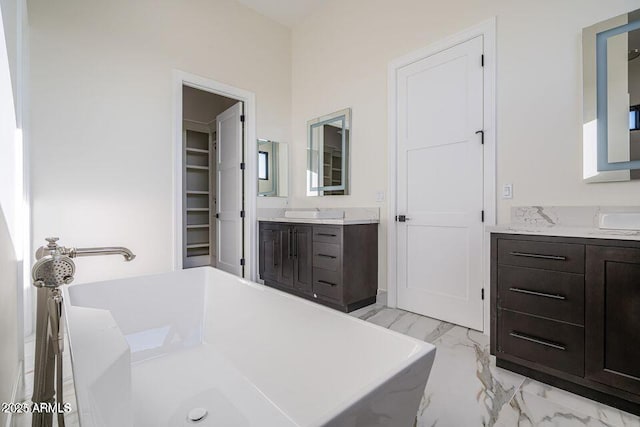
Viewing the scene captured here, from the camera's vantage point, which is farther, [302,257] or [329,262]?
[302,257]

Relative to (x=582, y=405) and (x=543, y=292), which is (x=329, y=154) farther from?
(x=582, y=405)

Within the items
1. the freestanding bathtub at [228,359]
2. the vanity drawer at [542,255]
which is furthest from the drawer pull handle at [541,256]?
the freestanding bathtub at [228,359]

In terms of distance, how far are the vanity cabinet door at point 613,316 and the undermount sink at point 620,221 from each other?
38 cm

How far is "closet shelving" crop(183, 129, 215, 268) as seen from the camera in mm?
5238

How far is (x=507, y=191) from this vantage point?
2.18 metres

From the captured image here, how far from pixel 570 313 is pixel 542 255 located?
0.99 feet

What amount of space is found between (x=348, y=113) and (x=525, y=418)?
2.86 metres

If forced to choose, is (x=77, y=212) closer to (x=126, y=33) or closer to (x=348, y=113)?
(x=126, y=33)

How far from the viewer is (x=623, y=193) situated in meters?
1.73

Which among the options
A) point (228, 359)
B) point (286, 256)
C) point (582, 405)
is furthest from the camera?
point (286, 256)

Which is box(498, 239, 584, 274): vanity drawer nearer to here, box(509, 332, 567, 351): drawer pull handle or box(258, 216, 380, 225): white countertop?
box(509, 332, 567, 351): drawer pull handle

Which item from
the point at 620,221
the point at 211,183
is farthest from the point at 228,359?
the point at 211,183

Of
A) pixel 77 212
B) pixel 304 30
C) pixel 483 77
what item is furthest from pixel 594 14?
pixel 77 212

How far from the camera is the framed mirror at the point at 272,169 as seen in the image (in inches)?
150
